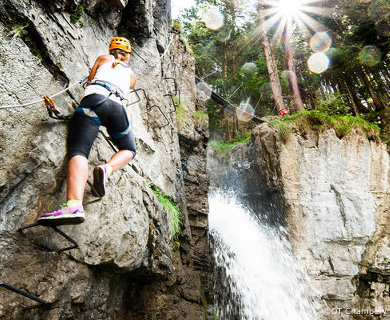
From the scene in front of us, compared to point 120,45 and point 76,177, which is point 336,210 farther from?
point 76,177

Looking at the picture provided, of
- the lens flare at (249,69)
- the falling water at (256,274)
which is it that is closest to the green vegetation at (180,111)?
the falling water at (256,274)

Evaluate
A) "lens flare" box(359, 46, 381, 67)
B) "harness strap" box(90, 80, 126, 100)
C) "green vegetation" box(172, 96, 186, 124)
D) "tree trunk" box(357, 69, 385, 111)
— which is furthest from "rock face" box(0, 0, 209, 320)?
"tree trunk" box(357, 69, 385, 111)

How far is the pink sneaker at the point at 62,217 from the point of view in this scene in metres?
1.98

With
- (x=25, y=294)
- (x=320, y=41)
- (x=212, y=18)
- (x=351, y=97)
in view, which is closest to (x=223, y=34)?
(x=212, y=18)

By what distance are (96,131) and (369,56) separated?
13230 mm

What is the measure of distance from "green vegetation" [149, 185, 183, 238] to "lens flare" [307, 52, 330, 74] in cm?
1160

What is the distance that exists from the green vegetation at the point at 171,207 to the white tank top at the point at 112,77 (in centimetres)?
237

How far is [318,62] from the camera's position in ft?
43.0

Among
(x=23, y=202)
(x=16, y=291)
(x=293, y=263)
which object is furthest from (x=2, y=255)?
(x=293, y=263)

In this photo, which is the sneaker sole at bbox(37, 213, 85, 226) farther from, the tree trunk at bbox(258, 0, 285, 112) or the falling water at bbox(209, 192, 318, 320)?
the tree trunk at bbox(258, 0, 285, 112)

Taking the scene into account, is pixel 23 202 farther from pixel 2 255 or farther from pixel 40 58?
pixel 40 58

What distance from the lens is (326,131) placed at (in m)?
9.66

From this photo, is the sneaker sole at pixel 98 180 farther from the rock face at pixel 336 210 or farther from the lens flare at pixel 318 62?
the lens flare at pixel 318 62

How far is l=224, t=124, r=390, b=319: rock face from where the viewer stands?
818 cm
